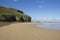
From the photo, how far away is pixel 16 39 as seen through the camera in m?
7.02

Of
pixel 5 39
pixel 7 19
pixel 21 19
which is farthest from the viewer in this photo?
pixel 21 19

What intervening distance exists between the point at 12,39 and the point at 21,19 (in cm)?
6595

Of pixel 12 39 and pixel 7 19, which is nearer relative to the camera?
pixel 12 39

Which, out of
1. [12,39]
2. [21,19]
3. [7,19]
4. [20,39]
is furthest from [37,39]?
[21,19]

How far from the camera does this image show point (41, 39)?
23.0ft

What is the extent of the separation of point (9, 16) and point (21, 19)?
9.19 metres

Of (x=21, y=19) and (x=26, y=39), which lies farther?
(x=21, y=19)

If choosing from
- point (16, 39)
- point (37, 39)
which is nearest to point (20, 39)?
point (16, 39)

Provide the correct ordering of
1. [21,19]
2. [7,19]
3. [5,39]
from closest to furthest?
[5,39] < [7,19] < [21,19]

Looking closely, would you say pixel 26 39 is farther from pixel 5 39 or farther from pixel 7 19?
pixel 7 19

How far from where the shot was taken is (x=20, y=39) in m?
7.01

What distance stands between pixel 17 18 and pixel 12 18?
3.42 meters

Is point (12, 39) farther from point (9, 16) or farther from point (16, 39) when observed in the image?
point (9, 16)

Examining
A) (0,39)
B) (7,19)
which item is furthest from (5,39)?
(7,19)
